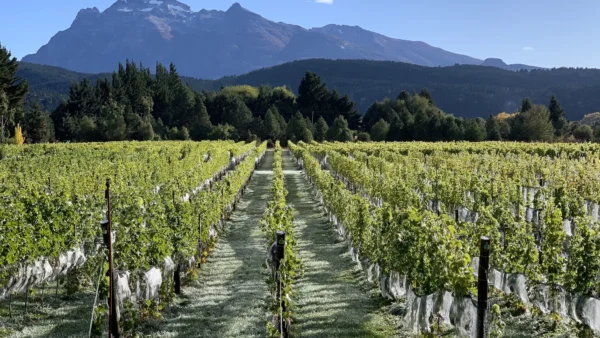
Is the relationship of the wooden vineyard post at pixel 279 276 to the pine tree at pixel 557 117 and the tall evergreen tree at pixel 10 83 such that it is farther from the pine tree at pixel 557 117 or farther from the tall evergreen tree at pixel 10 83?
the pine tree at pixel 557 117

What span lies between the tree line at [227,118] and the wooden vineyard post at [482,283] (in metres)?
56.8

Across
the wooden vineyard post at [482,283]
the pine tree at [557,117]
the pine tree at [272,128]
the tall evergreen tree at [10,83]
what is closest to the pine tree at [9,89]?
the tall evergreen tree at [10,83]

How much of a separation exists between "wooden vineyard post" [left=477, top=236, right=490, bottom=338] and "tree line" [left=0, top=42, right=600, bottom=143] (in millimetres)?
56782

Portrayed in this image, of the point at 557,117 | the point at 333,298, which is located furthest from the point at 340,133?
the point at 333,298

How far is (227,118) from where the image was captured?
270 ft

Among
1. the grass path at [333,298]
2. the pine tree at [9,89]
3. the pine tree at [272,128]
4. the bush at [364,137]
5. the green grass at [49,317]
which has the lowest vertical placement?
the grass path at [333,298]

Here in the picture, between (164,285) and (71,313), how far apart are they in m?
1.54

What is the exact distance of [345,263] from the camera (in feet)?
39.6

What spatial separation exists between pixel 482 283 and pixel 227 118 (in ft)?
256

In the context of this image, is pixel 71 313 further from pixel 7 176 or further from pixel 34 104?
pixel 34 104

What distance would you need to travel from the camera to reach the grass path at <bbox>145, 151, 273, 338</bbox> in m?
8.07

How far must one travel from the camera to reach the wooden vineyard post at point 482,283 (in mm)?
5680

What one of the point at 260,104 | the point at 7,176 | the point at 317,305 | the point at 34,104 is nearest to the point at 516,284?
the point at 317,305

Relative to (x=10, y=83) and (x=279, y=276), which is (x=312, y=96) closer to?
(x=10, y=83)
